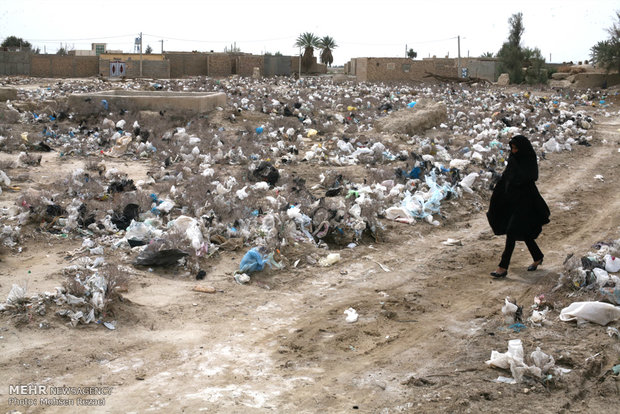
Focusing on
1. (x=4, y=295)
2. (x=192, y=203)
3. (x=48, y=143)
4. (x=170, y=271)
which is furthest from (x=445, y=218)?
(x=48, y=143)

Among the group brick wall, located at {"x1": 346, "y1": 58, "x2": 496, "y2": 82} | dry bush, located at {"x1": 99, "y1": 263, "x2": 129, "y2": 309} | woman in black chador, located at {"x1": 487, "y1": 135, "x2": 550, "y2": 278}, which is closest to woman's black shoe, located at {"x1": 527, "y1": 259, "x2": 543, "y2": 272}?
woman in black chador, located at {"x1": 487, "y1": 135, "x2": 550, "y2": 278}

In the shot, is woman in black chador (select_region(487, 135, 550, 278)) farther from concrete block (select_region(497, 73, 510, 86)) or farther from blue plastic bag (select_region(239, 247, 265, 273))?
concrete block (select_region(497, 73, 510, 86))

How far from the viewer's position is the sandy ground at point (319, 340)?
308cm

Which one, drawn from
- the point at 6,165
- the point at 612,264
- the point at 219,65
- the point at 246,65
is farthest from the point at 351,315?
the point at 246,65

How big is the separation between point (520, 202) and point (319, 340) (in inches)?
87.9

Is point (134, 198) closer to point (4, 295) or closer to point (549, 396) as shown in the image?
point (4, 295)

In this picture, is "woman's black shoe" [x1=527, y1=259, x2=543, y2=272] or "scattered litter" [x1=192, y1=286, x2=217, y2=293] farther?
"woman's black shoe" [x1=527, y1=259, x2=543, y2=272]

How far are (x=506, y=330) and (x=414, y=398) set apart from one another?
1101 mm

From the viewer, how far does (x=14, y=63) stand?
97.3 feet

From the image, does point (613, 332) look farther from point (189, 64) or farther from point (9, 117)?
point (189, 64)

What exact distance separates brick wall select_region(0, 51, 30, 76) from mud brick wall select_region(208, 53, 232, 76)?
9114 millimetres

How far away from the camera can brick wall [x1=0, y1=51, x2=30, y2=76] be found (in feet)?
97.2

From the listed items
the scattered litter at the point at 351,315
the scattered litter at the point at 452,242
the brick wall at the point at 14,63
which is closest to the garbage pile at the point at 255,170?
the scattered litter at the point at 452,242

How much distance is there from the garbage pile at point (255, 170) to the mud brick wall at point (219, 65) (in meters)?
17.0
